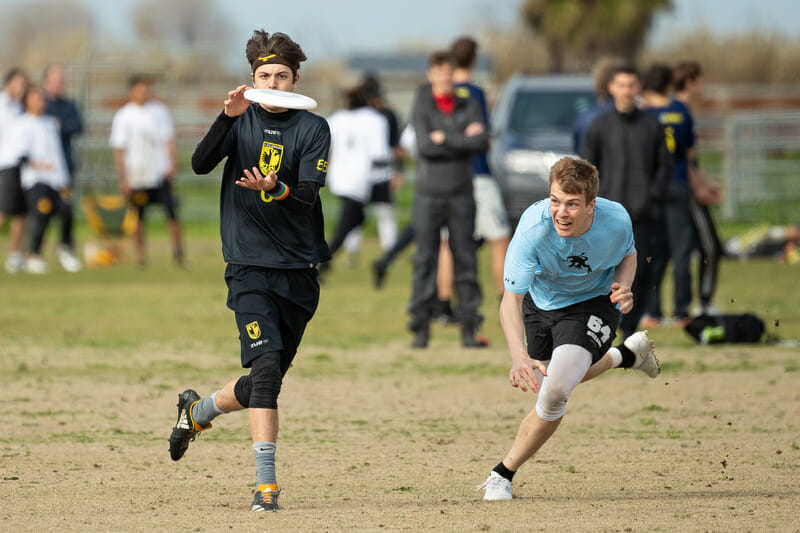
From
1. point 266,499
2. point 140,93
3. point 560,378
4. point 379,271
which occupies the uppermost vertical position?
point 140,93

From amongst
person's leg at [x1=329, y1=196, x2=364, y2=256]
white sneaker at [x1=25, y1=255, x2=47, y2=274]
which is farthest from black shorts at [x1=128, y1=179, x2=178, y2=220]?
person's leg at [x1=329, y1=196, x2=364, y2=256]

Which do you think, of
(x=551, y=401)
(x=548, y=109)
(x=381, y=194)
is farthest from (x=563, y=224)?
(x=548, y=109)

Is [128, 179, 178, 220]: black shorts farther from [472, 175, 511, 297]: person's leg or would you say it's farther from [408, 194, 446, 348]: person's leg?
[408, 194, 446, 348]: person's leg

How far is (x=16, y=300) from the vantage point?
42.9 feet

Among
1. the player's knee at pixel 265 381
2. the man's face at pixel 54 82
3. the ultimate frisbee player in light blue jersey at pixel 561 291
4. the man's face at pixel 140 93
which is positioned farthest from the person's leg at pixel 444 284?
the man's face at pixel 54 82

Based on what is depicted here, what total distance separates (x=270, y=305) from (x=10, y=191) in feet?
36.7

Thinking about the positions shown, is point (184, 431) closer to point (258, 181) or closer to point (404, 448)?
point (404, 448)

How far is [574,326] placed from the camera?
536 cm

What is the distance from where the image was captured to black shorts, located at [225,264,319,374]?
17.6ft

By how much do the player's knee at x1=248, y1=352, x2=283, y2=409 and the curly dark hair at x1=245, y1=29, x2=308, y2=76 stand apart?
1.25m

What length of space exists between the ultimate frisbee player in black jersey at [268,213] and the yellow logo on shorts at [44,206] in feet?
35.0

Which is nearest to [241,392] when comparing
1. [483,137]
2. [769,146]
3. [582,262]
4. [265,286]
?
[265,286]

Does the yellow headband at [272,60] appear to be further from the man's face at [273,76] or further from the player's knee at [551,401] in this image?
the player's knee at [551,401]

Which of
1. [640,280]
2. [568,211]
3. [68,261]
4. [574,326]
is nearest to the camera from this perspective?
[568,211]
